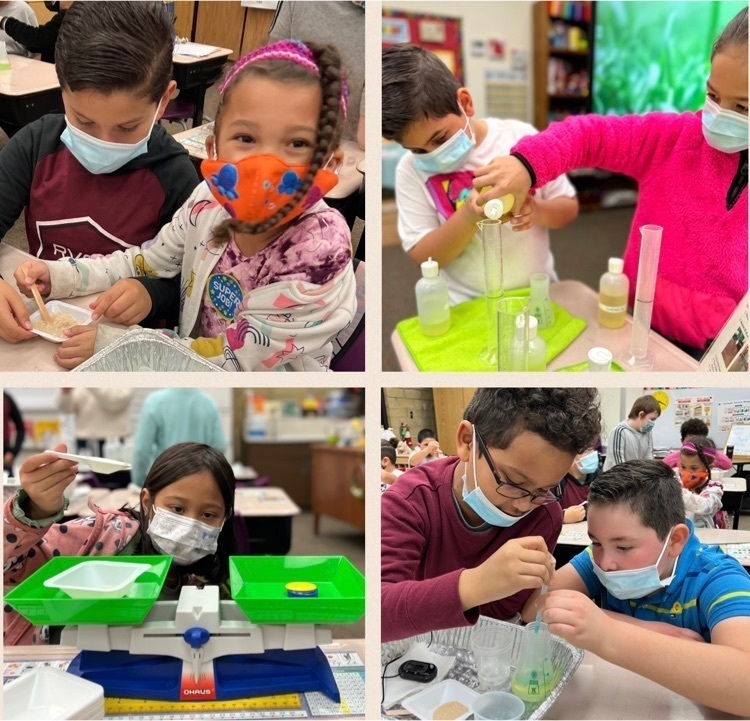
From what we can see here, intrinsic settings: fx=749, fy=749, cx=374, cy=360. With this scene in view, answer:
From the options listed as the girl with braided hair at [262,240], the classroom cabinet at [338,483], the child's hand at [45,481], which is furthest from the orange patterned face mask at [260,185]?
the classroom cabinet at [338,483]

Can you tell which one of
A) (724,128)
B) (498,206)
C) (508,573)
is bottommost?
(508,573)

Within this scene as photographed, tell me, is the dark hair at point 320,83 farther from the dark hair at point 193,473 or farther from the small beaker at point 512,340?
the dark hair at point 193,473

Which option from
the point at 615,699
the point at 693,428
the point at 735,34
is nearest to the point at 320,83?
the point at 735,34

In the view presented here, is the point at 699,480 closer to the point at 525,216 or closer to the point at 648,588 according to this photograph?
the point at 648,588

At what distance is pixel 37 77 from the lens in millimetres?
923

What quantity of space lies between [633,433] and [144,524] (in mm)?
787

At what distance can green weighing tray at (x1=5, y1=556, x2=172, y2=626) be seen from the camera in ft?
3.27

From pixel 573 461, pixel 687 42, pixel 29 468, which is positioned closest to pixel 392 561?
pixel 573 461

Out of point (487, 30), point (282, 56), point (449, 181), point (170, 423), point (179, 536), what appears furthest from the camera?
point (487, 30)

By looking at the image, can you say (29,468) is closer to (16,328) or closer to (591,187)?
(16,328)

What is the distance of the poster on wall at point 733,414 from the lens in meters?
1.00

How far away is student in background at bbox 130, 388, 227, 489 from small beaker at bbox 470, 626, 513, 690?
1.81 meters

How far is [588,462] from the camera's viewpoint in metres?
0.99

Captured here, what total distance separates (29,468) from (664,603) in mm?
904
